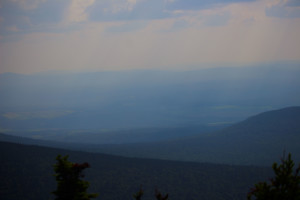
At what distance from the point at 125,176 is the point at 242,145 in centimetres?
4437

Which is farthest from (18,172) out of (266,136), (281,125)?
(281,125)

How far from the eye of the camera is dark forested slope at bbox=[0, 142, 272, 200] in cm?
3660

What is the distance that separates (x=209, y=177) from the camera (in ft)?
141

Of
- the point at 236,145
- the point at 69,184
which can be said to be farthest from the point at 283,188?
the point at 236,145

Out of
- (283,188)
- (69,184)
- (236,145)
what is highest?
(236,145)

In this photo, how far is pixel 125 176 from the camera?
41312 mm

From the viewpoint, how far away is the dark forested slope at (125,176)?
120ft

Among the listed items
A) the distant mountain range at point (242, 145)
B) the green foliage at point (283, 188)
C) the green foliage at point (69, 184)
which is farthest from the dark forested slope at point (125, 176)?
the green foliage at point (283, 188)

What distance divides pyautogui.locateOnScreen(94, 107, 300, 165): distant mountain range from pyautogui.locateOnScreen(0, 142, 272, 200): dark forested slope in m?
16.1

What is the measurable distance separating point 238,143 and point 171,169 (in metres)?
40.3

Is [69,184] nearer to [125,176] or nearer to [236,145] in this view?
[125,176]

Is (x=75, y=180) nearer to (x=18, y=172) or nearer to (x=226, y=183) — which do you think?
(x=18, y=172)

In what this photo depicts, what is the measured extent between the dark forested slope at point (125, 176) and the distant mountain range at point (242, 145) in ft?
53.0

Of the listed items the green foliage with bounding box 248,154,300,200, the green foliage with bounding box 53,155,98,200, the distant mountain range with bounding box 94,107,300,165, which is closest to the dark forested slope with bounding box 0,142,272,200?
the distant mountain range with bounding box 94,107,300,165
